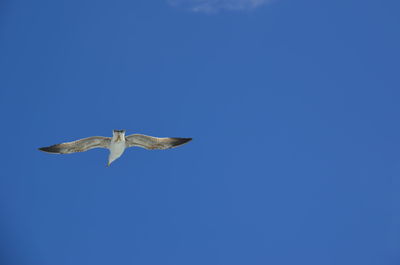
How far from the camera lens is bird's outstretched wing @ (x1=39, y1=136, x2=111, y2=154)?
26.9 m

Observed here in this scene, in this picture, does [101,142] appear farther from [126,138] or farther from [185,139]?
[185,139]

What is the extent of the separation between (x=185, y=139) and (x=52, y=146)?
26.6 feet

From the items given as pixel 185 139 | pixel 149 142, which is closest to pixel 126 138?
pixel 149 142

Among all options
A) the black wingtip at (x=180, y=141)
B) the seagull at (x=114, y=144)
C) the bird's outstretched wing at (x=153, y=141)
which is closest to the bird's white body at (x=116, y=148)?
the seagull at (x=114, y=144)

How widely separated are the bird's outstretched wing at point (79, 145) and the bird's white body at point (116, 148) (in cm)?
58

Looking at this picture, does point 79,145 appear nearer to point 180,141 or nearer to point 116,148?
point 116,148

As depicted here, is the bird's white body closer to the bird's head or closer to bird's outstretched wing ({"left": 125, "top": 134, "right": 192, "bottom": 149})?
the bird's head

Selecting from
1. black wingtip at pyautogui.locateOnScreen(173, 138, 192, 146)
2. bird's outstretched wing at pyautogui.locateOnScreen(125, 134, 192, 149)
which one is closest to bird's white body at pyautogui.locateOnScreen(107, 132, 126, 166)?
bird's outstretched wing at pyautogui.locateOnScreen(125, 134, 192, 149)

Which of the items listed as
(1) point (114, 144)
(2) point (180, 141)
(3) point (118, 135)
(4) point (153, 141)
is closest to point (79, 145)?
(1) point (114, 144)

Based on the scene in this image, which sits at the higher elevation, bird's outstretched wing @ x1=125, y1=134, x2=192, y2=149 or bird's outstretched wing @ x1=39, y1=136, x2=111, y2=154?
bird's outstretched wing @ x1=125, y1=134, x2=192, y2=149

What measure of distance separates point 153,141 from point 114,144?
8.09 feet

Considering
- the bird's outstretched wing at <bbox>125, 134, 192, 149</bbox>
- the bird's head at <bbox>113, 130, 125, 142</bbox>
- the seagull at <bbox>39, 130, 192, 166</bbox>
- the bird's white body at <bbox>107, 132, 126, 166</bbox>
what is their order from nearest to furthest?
the bird's head at <bbox>113, 130, 125, 142</bbox> < the bird's white body at <bbox>107, 132, 126, 166</bbox> < the seagull at <bbox>39, 130, 192, 166</bbox> < the bird's outstretched wing at <bbox>125, 134, 192, 149</bbox>

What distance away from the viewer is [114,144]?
86.6 feet

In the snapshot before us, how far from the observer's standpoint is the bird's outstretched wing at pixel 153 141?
27016 mm
